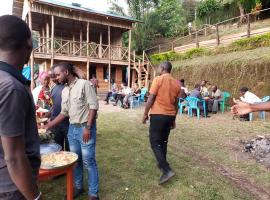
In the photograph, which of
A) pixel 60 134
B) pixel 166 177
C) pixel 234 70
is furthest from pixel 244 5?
pixel 60 134

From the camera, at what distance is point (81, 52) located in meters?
18.2

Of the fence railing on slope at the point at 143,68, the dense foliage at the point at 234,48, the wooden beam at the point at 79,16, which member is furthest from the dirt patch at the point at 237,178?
the fence railing on slope at the point at 143,68

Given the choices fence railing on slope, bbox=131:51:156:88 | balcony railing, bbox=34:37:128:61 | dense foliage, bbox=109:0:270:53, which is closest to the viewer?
balcony railing, bbox=34:37:128:61

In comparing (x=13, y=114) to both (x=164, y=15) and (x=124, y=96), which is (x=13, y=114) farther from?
(x=164, y=15)

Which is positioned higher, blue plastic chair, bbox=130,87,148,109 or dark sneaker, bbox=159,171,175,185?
blue plastic chair, bbox=130,87,148,109

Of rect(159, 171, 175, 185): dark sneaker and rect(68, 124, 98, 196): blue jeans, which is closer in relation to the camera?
rect(68, 124, 98, 196): blue jeans

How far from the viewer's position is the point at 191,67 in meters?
15.8

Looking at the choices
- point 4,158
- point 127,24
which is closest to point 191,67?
point 127,24

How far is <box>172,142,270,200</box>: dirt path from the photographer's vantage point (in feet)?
13.0

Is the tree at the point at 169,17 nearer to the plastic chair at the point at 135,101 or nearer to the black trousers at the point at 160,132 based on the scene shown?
the plastic chair at the point at 135,101

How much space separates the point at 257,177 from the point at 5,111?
14.0 feet

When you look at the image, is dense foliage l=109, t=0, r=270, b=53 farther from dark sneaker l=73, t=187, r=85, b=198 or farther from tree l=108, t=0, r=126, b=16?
dark sneaker l=73, t=187, r=85, b=198

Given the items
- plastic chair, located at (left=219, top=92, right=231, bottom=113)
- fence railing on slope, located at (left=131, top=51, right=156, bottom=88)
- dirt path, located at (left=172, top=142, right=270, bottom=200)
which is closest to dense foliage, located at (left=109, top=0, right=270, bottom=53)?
fence railing on slope, located at (left=131, top=51, right=156, bottom=88)

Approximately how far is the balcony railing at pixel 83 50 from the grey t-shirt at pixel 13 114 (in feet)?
51.9
